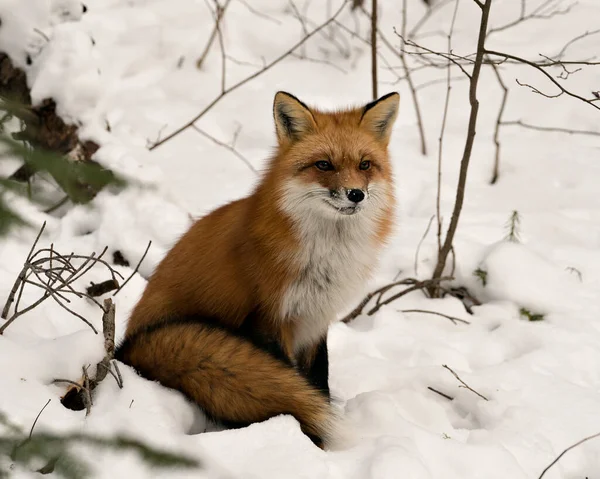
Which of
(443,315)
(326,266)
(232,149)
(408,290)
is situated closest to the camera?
(326,266)

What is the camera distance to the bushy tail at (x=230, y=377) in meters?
Answer: 2.64

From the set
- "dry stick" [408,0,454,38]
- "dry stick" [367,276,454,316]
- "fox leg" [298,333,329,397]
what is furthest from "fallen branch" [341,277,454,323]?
"dry stick" [408,0,454,38]

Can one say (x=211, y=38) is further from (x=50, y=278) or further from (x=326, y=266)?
(x=50, y=278)

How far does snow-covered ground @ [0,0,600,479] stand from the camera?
257 centimetres

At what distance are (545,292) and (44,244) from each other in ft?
10.6

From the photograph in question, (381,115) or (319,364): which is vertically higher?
(381,115)

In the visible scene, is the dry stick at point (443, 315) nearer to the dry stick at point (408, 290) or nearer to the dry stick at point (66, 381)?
the dry stick at point (408, 290)

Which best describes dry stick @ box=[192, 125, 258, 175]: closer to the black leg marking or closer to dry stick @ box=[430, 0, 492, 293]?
dry stick @ box=[430, 0, 492, 293]

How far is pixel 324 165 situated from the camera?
122 inches

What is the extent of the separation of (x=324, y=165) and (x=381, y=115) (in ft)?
1.49

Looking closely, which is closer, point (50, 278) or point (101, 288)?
point (50, 278)

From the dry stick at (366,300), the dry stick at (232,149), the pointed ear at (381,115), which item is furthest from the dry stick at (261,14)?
the pointed ear at (381,115)

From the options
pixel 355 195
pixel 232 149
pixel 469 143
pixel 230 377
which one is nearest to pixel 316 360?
pixel 230 377

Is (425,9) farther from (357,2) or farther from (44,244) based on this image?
(44,244)
